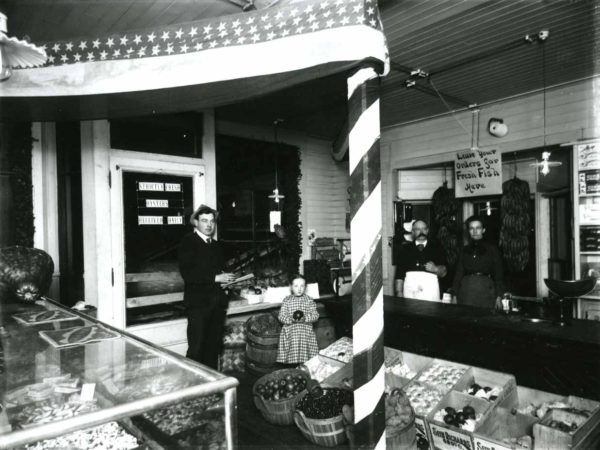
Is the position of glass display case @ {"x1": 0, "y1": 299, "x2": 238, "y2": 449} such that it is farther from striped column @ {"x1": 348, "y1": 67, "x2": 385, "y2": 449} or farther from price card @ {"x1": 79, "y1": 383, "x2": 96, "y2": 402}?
striped column @ {"x1": 348, "y1": 67, "x2": 385, "y2": 449}

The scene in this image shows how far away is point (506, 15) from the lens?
4.22m

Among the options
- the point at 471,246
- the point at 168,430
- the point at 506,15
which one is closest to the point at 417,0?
the point at 506,15

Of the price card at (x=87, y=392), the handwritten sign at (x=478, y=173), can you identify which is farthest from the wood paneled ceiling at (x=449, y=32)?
the price card at (x=87, y=392)

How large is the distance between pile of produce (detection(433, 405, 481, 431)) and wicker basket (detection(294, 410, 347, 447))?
90 centimetres

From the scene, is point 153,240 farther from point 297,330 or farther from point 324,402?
point 324,402

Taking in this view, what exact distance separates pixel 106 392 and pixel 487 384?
3769 millimetres

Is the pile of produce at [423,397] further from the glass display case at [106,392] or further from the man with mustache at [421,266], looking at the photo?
the glass display case at [106,392]

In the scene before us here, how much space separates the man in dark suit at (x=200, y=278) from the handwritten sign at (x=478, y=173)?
4618 millimetres

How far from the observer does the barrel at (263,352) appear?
5753 millimetres

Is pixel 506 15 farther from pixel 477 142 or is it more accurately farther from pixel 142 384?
pixel 142 384

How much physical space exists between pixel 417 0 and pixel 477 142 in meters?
4.08

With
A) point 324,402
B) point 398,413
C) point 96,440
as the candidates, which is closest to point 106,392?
point 96,440

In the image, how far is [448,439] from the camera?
356 centimetres

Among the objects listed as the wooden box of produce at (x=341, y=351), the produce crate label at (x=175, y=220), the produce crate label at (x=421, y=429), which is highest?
the produce crate label at (x=175, y=220)
